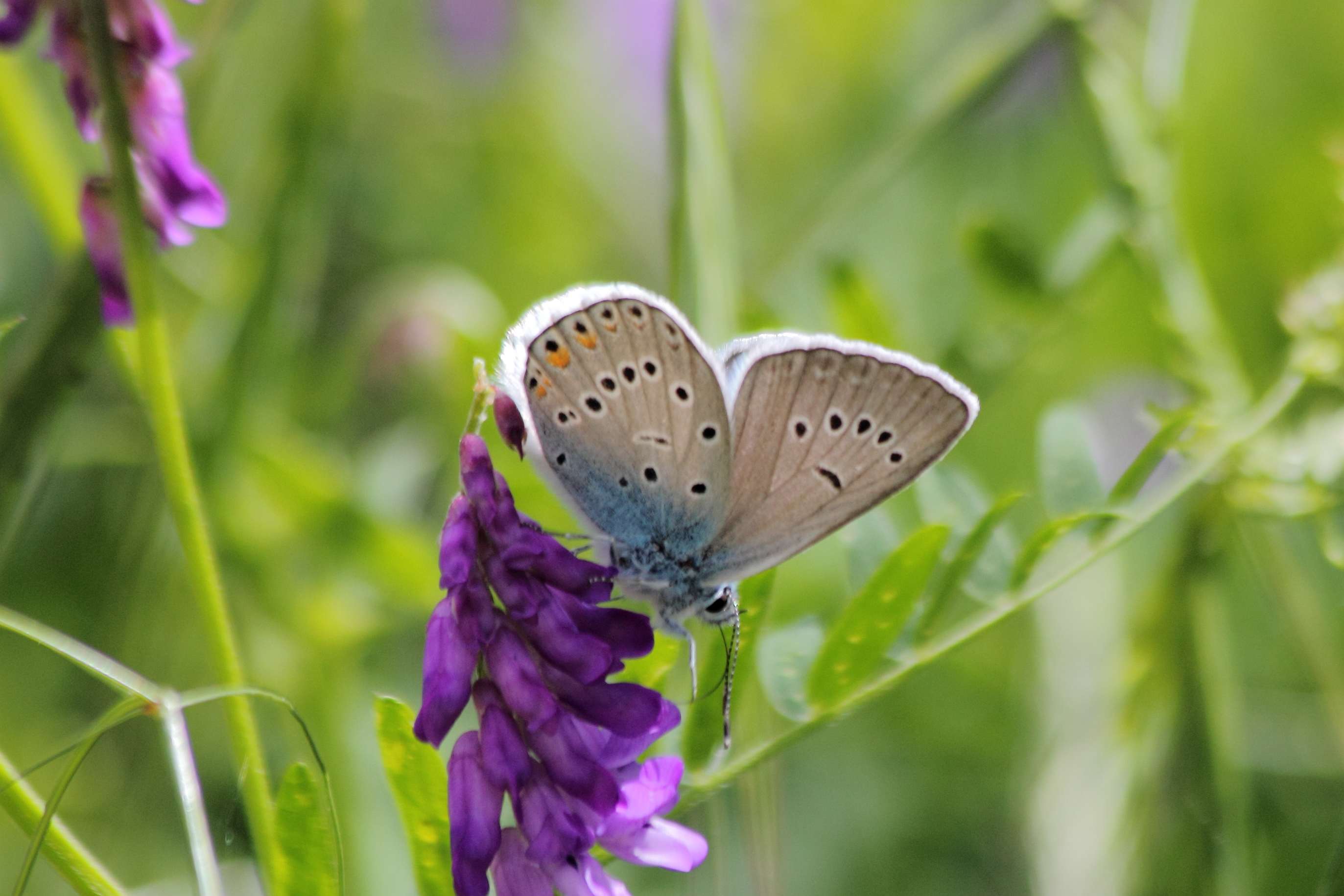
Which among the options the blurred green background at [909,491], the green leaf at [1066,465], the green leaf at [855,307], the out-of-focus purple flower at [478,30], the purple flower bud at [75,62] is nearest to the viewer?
the purple flower bud at [75,62]

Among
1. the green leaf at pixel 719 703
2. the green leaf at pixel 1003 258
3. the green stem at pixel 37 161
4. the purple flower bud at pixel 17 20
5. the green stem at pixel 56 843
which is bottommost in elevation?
the green stem at pixel 56 843

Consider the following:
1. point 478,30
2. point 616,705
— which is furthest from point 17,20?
point 478,30

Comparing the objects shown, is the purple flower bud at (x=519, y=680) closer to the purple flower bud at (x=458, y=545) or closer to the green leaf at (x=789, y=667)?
the purple flower bud at (x=458, y=545)

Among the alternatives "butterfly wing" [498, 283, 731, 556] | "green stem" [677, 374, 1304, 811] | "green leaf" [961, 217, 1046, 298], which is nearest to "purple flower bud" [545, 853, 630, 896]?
"green stem" [677, 374, 1304, 811]

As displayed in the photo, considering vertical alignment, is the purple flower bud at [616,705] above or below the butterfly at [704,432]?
below

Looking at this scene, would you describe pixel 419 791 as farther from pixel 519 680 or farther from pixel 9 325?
pixel 9 325

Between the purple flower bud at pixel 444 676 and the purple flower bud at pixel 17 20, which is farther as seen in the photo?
the purple flower bud at pixel 17 20

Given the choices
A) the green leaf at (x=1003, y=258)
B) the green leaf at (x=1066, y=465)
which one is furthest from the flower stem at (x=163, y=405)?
the green leaf at (x=1003, y=258)
